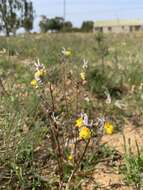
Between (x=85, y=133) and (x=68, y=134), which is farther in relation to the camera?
(x=68, y=134)

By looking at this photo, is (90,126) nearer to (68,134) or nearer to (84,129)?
(84,129)

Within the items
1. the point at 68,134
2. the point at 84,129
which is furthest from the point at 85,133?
the point at 68,134

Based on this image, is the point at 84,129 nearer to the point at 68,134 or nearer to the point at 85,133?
the point at 85,133

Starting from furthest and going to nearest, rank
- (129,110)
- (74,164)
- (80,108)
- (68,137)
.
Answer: (129,110) < (80,108) < (68,137) < (74,164)

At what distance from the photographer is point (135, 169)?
3.07m

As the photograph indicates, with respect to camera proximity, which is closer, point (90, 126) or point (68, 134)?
point (90, 126)

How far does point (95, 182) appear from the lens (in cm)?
312

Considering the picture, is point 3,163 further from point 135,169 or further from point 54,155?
point 135,169

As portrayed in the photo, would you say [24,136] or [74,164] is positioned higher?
[24,136]

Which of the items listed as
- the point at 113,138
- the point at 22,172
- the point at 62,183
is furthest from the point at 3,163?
the point at 113,138

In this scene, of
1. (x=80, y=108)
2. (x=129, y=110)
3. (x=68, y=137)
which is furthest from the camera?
(x=129, y=110)

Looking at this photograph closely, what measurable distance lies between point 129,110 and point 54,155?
5.17 feet

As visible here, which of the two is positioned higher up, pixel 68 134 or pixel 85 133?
pixel 85 133

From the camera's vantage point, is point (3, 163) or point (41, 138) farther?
point (41, 138)
